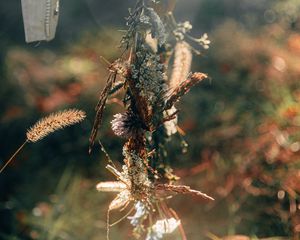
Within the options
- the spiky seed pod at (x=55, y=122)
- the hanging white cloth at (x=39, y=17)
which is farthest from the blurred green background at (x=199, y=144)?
the spiky seed pod at (x=55, y=122)

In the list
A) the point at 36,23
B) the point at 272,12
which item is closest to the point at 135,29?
the point at 36,23

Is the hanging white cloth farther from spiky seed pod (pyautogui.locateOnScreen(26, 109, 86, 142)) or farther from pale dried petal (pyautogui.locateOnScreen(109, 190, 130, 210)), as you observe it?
pale dried petal (pyautogui.locateOnScreen(109, 190, 130, 210))

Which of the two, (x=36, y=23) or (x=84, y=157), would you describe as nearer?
(x=36, y=23)

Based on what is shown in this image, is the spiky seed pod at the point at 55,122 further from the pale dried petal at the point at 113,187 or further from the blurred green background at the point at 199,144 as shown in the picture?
the blurred green background at the point at 199,144

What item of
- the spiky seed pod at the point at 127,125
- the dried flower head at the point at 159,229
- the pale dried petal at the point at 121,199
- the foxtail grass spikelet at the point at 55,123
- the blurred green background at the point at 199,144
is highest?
the spiky seed pod at the point at 127,125

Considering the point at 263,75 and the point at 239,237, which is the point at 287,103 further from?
the point at 239,237

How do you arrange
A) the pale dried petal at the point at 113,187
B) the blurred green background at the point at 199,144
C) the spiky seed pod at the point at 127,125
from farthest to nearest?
the blurred green background at the point at 199,144 → the pale dried petal at the point at 113,187 → the spiky seed pod at the point at 127,125

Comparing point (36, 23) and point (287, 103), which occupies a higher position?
point (36, 23)
